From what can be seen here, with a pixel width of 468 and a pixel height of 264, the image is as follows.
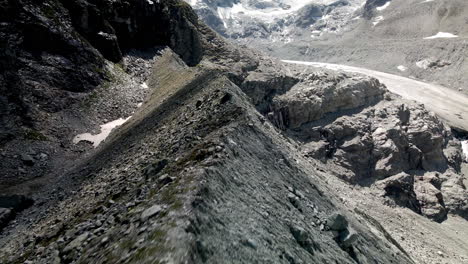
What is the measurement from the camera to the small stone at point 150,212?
7.74 meters

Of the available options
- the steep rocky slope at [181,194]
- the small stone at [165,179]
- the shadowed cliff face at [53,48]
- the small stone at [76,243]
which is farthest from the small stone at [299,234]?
the shadowed cliff face at [53,48]

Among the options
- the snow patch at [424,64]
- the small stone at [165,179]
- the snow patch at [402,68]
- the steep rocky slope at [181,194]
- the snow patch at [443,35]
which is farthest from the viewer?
the snow patch at [443,35]

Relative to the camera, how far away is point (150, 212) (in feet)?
25.7

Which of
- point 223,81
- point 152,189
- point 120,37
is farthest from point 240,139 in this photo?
point 120,37

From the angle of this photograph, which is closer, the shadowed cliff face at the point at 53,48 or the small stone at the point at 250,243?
the small stone at the point at 250,243

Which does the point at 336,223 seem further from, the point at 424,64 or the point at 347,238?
the point at 424,64

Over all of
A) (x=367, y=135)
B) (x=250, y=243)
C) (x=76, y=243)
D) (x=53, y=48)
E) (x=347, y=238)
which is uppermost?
(x=53, y=48)

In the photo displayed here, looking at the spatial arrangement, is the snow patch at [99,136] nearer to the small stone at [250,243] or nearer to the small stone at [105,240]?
the small stone at [105,240]

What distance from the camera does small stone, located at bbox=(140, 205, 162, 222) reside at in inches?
305

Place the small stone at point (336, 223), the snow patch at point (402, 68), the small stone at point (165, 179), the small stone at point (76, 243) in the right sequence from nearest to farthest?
the small stone at point (76, 243)
the small stone at point (165, 179)
the small stone at point (336, 223)
the snow patch at point (402, 68)

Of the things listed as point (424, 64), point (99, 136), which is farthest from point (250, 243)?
point (424, 64)

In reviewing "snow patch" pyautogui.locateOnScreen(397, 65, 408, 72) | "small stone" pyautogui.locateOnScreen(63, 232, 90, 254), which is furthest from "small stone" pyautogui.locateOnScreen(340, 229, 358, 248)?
"snow patch" pyautogui.locateOnScreen(397, 65, 408, 72)

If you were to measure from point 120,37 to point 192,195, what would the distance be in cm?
4019

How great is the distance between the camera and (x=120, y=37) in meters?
43.6
